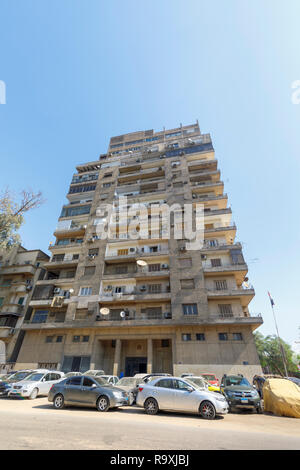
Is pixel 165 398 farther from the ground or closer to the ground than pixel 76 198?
closer to the ground

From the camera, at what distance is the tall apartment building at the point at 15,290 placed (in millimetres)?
27172

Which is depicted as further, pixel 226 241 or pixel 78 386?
pixel 226 241

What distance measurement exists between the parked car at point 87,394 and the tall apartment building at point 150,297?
13429 millimetres

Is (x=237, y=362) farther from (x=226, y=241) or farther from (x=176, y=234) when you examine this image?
(x=176, y=234)

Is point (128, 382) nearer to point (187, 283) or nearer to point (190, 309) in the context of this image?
point (190, 309)

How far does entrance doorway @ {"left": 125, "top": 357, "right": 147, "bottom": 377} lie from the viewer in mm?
25078

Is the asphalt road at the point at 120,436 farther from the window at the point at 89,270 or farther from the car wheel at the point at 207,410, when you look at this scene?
the window at the point at 89,270

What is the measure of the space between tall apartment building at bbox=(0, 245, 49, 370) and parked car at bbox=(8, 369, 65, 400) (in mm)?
15459

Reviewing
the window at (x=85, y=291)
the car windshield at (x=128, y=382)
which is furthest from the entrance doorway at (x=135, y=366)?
the car windshield at (x=128, y=382)

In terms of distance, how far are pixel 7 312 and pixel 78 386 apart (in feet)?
81.2

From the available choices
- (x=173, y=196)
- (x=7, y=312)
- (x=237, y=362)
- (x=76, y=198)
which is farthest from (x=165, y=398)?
(x=76, y=198)

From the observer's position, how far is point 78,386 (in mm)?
9703
